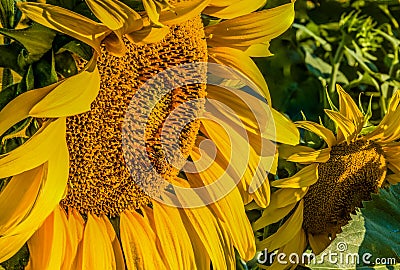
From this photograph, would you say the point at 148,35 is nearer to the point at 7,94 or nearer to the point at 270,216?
the point at 7,94

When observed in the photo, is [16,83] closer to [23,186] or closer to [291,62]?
[23,186]

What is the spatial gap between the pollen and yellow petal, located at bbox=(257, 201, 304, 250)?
18 centimetres

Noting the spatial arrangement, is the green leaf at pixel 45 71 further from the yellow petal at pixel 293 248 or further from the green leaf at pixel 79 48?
the yellow petal at pixel 293 248

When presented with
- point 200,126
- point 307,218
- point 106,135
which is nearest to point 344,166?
point 307,218

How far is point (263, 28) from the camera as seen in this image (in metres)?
0.73

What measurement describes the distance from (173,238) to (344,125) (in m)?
0.21

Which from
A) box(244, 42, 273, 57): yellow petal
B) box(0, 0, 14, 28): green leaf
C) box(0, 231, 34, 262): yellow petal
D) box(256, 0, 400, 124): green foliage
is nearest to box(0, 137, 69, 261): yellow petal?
box(0, 231, 34, 262): yellow petal

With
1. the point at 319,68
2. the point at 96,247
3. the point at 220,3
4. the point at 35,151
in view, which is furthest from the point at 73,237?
the point at 319,68

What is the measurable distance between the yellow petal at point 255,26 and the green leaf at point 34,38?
0.17 meters

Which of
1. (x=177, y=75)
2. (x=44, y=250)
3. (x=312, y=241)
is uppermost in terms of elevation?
(x=177, y=75)

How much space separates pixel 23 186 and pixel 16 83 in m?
0.08

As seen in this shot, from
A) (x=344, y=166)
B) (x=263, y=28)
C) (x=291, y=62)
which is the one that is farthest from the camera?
(x=291, y=62)

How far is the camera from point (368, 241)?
807mm

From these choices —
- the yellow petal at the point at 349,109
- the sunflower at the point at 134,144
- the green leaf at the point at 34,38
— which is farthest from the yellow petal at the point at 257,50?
the green leaf at the point at 34,38
